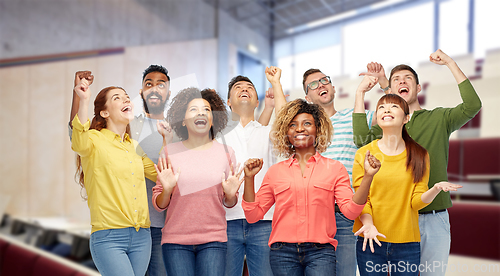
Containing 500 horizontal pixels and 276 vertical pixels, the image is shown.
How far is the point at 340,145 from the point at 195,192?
0.46m

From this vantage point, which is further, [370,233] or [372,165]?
[370,233]

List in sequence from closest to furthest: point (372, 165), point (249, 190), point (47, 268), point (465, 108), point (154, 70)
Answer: point (372, 165), point (249, 190), point (465, 108), point (154, 70), point (47, 268)

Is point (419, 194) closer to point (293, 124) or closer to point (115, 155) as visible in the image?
point (293, 124)

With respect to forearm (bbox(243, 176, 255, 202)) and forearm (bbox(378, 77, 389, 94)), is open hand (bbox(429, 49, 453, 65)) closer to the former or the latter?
forearm (bbox(378, 77, 389, 94))

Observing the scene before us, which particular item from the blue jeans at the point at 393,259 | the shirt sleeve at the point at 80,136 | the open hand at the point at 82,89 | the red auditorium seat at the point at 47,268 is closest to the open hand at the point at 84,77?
the open hand at the point at 82,89

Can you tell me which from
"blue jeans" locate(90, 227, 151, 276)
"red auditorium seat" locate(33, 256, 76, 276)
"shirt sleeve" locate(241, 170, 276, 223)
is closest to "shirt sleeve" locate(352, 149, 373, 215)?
"shirt sleeve" locate(241, 170, 276, 223)

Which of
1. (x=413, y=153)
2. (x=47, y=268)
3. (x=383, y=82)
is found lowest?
(x=47, y=268)

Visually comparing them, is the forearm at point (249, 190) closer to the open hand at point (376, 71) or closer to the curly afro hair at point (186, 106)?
the curly afro hair at point (186, 106)

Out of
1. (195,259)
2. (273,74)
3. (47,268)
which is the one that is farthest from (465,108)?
(47,268)

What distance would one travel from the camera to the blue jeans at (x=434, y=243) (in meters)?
0.94

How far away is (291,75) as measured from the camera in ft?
4.58

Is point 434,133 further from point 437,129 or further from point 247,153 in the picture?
point 247,153

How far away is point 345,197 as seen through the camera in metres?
0.84

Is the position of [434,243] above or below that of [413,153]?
below
